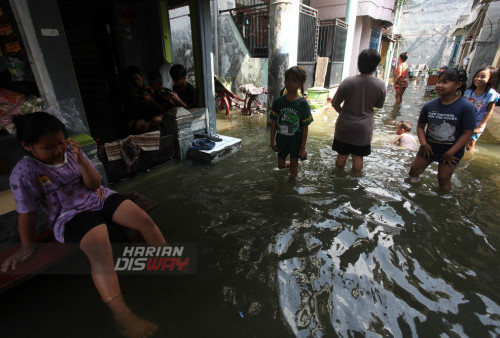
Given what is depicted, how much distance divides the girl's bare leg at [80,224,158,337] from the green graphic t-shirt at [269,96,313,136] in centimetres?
261

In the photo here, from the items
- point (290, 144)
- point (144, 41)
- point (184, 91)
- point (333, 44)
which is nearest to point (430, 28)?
point (333, 44)

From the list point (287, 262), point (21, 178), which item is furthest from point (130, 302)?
point (287, 262)

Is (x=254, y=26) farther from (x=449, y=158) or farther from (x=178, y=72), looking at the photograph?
(x=449, y=158)

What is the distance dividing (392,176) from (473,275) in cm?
223

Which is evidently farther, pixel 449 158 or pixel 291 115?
pixel 291 115

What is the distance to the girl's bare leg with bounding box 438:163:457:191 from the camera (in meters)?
3.56

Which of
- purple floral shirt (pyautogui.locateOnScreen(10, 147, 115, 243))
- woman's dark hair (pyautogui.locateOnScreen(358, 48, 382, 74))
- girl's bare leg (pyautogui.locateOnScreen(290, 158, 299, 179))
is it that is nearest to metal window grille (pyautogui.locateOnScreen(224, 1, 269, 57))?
woman's dark hair (pyautogui.locateOnScreen(358, 48, 382, 74))

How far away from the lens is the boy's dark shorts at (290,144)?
3774 mm

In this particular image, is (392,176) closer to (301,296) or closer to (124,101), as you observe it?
(301,296)

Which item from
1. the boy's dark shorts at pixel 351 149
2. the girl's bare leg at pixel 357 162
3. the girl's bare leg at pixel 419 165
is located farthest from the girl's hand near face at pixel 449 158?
the girl's bare leg at pixel 357 162

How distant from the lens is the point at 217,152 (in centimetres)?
512

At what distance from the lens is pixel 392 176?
14.6 feet

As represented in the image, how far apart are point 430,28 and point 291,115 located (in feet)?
133

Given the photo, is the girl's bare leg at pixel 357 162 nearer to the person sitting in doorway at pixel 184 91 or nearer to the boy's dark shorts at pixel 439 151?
the boy's dark shorts at pixel 439 151
